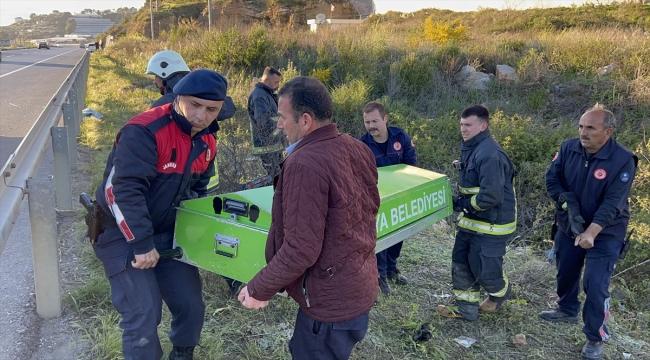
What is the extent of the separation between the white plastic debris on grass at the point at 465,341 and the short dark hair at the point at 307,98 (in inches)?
92.0

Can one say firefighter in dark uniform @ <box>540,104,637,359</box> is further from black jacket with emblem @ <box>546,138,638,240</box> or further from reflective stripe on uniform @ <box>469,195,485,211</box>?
reflective stripe on uniform @ <box>469,195,485,211</box>

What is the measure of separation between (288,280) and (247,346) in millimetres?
1418

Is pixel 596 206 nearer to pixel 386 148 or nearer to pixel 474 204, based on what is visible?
pixel 474 204

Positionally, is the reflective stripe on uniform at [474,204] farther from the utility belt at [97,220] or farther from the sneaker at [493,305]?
the utility belt at [97,220]

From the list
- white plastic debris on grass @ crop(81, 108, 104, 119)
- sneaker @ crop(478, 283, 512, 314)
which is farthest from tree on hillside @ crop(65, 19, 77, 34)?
sneaker @ crop(478, 283, 512, 314)

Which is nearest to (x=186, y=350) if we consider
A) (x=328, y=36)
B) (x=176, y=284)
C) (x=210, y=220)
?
(x=176, y=284)

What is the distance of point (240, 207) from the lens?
229 centimetres

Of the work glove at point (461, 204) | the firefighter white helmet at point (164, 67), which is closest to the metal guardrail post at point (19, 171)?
the firefighter white helmet at point (164, 67)

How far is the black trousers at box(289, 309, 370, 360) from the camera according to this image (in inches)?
77.9

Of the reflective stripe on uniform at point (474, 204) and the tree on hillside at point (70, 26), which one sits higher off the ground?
the tree on hillside at point (70, 26)

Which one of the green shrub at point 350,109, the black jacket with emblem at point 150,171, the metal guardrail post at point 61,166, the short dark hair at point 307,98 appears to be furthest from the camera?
the green shrub at point 350,109

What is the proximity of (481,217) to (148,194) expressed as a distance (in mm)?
2499

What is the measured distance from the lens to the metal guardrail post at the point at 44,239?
2.86m

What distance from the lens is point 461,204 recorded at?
3.68 metres
